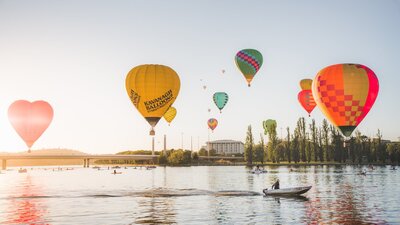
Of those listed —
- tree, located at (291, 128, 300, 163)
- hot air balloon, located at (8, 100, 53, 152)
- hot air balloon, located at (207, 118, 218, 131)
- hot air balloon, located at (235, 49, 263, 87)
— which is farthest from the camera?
tree, located at (291, 128, 300, 163)

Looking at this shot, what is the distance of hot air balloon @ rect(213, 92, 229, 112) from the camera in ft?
322

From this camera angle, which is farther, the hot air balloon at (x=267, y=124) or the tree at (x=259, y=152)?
the tree at (x=259, y=152)

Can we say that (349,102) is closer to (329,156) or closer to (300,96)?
(300,96)

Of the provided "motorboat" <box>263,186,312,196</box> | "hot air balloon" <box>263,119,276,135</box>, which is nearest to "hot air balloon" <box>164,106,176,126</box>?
"motorboat" <box>263,186,312,196</box>

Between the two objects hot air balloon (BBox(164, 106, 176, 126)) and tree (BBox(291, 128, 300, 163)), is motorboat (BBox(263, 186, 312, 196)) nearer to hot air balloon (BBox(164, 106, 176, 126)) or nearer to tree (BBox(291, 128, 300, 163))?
hot air balloon (BBox(164, 106, 176, 126))

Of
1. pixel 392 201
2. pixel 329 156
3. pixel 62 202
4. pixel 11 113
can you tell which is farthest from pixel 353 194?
pixel 329 156

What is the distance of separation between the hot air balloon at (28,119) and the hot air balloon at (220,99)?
49532mm

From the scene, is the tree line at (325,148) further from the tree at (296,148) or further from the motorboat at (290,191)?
the motorboat at (290,191)

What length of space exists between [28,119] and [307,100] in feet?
151

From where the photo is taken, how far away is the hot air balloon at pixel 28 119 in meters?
53.0

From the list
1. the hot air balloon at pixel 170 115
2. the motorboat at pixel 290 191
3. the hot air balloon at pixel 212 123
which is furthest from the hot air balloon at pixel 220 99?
the motorboat at pixel 290 191

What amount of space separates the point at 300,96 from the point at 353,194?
88.5ft

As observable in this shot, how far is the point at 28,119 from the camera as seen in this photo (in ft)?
175

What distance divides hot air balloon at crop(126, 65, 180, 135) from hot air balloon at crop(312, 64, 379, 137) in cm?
1643
